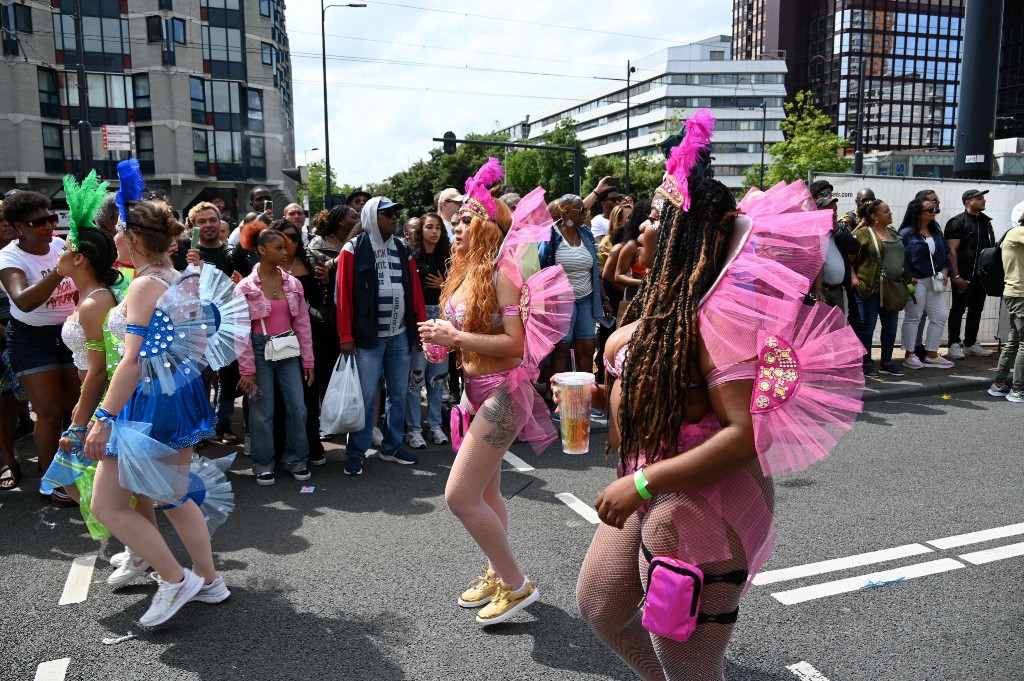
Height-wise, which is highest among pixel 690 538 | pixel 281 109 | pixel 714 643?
pixel 281 109

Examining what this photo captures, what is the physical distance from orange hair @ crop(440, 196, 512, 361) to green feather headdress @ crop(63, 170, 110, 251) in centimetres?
173

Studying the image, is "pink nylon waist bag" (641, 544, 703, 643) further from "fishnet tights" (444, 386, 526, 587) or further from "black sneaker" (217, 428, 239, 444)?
"black sneaker" (217, 428, 239, 444)

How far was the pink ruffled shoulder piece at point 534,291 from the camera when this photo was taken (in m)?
3.21

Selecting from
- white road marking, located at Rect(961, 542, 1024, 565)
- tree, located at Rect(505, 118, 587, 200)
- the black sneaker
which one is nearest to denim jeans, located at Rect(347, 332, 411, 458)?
the black sneaker

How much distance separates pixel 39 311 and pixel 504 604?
3.78 m

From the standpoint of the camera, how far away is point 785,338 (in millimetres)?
1858

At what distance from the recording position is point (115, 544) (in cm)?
431

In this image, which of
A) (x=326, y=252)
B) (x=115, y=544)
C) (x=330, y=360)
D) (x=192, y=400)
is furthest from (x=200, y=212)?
(x=192, y=400)

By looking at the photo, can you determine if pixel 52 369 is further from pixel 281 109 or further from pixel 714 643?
pixel 281 109

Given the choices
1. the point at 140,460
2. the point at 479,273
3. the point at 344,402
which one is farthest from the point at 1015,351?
the point at 140,460

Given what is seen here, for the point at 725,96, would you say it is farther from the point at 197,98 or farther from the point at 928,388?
the point at 928,388

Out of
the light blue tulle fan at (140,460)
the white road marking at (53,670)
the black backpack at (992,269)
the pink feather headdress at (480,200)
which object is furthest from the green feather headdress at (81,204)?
the black backpack at (992,269)

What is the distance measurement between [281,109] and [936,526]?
51.3 meters

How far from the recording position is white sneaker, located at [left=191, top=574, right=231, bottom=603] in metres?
3.46
